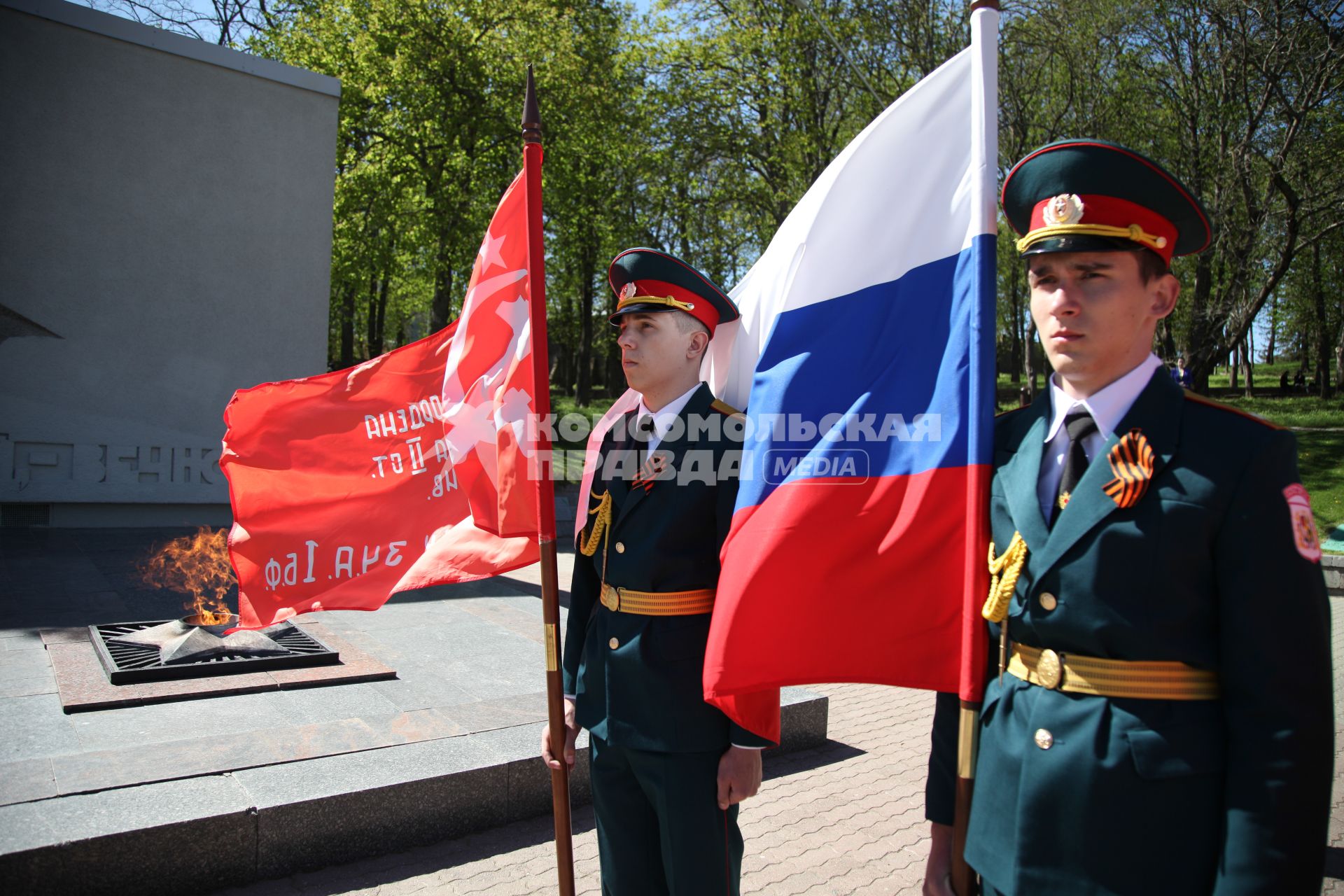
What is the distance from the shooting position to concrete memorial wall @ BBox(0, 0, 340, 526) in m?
11.2

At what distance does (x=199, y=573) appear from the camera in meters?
8.01

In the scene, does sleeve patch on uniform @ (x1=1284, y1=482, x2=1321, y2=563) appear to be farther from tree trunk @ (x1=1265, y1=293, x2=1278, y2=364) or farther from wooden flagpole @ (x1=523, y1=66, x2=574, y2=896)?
tree trunk @ (x1=1265, y1=293, x2=1278, y2=364)

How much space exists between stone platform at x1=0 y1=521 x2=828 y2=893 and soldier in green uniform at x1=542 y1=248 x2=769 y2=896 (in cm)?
157

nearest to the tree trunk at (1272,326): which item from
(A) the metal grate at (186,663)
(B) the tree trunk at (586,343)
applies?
(B) the tree trunk at (586,343)

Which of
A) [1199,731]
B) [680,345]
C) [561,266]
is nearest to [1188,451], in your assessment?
[1199,731]

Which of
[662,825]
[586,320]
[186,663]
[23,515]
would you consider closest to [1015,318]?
[586,320]

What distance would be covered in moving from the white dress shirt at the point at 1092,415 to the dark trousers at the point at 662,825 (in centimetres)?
126

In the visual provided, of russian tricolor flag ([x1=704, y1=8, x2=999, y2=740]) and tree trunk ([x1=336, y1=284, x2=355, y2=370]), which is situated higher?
tree trunk ([x1=336, y1=284, x2=355, y2=370])

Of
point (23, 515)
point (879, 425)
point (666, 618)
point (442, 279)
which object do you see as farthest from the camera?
point (442, 279)

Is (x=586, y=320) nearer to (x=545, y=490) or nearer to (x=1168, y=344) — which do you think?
(x=1168, y=344)

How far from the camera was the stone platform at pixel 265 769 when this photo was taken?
11.2 feet

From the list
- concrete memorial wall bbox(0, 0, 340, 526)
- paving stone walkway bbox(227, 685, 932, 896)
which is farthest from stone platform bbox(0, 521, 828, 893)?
concrete memorial wall bbox(0, 0, 340, 526)

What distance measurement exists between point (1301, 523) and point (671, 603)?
1561 millimetres

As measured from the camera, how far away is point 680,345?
288cm
